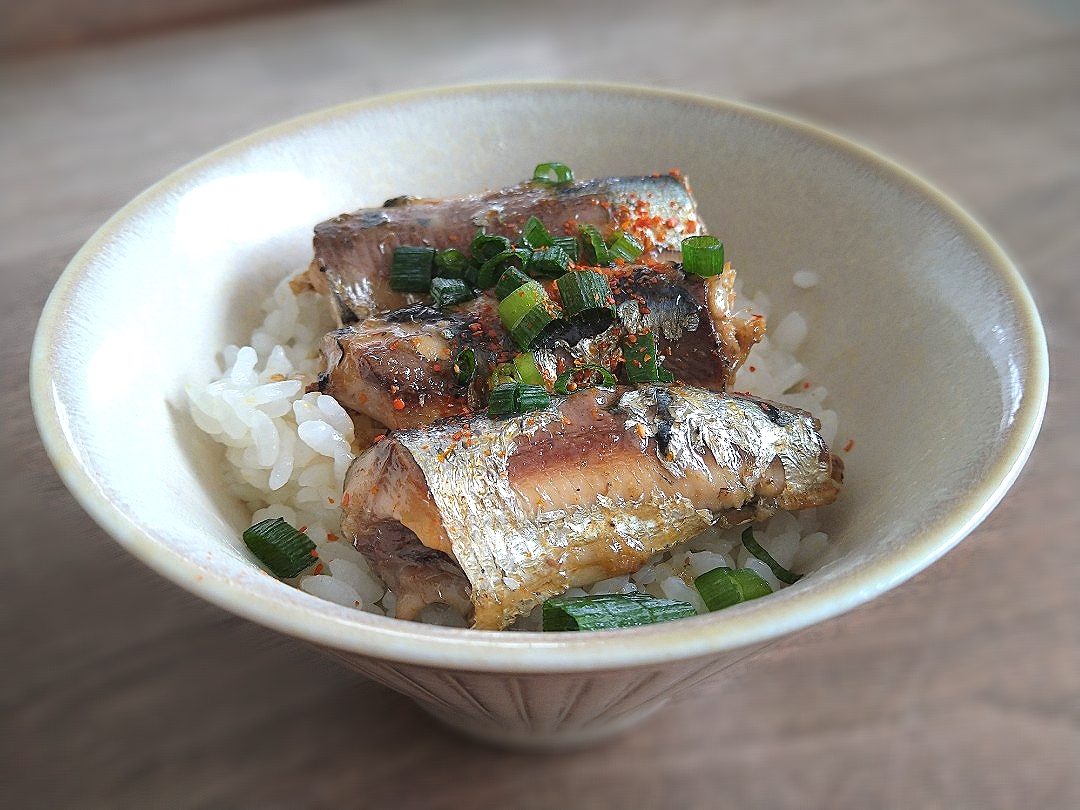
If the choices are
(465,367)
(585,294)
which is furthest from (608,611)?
(585,294)

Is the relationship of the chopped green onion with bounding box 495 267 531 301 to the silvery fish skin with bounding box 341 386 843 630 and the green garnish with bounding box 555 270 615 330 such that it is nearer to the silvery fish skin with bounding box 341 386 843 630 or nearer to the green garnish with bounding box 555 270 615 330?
A: the green garnish with bounding box 555 270 615 330

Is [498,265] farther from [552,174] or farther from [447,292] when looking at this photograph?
[552,174]

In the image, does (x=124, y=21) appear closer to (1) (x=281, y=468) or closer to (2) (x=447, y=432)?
(1) (x=281, y=468)

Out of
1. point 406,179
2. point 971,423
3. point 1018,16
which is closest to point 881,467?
point 971,423

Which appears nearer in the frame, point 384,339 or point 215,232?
point 384,339

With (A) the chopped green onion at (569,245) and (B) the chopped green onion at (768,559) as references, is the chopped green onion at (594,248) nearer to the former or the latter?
(A) the chopped green onion at (569,245)
